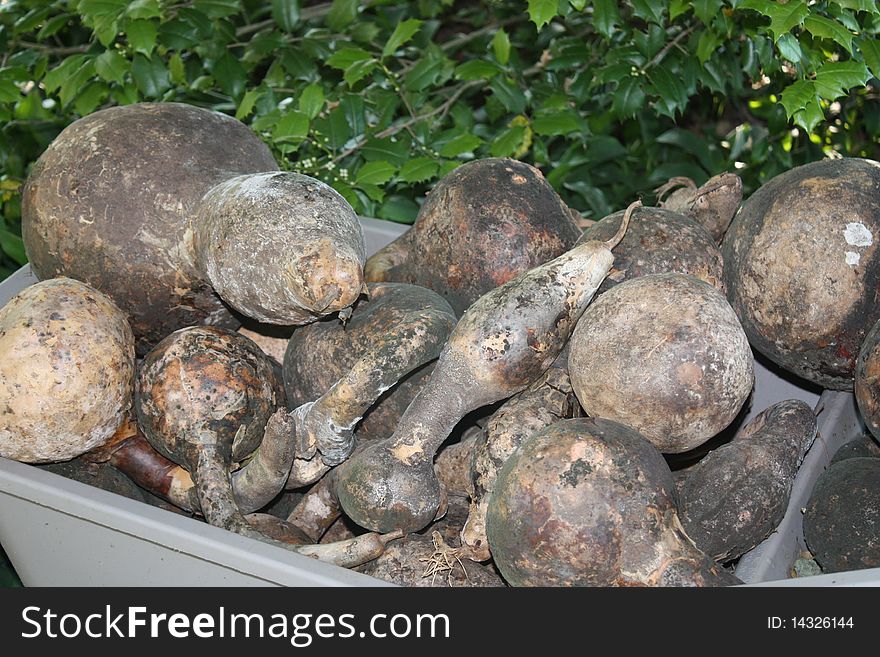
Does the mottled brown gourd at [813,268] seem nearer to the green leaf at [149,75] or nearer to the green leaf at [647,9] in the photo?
the green leaf at [647,9]

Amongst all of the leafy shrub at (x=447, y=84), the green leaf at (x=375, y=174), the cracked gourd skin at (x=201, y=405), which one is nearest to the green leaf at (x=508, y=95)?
the leafy shrub at (x=447, y=84)

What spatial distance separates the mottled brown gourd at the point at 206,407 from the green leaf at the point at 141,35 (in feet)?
2.98

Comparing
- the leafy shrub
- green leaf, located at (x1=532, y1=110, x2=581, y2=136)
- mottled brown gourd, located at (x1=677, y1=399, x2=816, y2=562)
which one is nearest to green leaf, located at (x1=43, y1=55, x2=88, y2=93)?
the leafy shrub

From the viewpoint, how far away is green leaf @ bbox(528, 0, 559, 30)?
1.99 m

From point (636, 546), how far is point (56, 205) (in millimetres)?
1125

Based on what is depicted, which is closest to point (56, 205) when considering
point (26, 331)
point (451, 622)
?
point (26, 331)

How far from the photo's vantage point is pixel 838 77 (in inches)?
68.7

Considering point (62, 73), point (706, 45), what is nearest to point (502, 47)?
point (706, 45)

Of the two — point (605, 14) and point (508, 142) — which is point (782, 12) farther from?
point (508, 142)

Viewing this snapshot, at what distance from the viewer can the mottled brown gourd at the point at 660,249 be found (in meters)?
1.59

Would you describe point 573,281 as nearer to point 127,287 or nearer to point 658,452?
point 658,452

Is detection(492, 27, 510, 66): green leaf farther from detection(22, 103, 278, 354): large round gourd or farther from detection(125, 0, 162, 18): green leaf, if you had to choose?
detection(22, 103, 278, 354): large round gourd

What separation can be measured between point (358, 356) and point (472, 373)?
0.23 metres

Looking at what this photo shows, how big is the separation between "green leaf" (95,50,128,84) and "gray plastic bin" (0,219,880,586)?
44.2 inches
